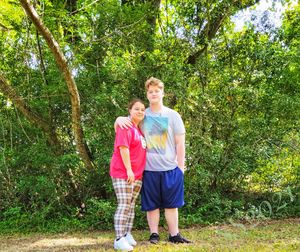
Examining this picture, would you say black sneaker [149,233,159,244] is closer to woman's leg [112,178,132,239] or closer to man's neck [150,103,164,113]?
woman's leg [112,178,132,239]

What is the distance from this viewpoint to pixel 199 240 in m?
5.36

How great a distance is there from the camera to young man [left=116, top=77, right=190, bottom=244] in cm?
513

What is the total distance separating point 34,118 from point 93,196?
4.96 feet

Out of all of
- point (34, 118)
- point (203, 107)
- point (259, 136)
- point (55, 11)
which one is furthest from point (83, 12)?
point (259, 136)

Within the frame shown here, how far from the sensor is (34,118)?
6.75 m

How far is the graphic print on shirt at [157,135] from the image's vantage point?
5129mm

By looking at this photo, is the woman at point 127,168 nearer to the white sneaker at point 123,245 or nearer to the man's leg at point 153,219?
the white sneaker at point 123,245

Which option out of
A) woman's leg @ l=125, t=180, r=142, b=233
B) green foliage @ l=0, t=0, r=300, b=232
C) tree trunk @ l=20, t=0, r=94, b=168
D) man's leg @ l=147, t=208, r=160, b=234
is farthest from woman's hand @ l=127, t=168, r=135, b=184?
tree trunk @ l=20, t=0, r=94, b=168

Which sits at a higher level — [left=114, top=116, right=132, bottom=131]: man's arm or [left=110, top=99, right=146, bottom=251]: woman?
[left=114, top=116, right=132, bottom=131]: man's arm

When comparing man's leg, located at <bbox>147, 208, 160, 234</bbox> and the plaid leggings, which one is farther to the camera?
man's leg, located at <bbox>147, 208, 160, 234</bbox>

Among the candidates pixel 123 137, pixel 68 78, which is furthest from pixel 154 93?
pixel 68 78

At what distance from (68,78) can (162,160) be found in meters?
2.03

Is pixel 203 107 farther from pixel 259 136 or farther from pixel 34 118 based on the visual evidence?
pixel 34 118

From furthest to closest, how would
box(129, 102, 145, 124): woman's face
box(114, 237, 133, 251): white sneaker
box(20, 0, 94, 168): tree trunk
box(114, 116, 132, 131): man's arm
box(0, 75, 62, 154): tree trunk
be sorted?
1. box(0, 75, 62, 154): tree trunk
2. box(20, 0, 94, 168): tree trunk
3. box(129, 102, 145, 124): woman's face
4. box(114, 116, 132, 131): man's arm
5. box(114, 237, 133, 251): white sneaker
